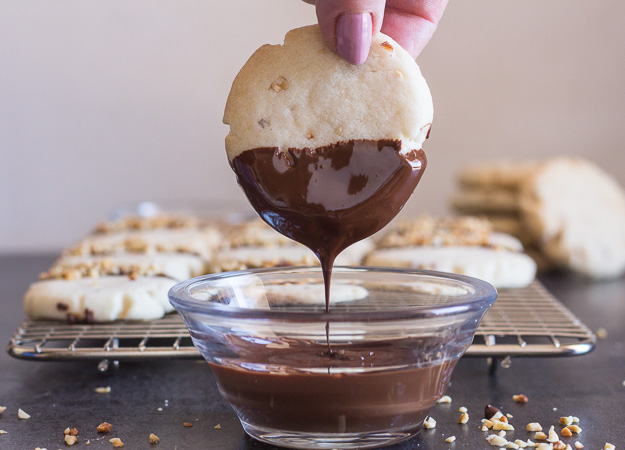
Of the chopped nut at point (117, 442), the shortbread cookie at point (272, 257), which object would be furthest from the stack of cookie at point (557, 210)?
the chopped nut at point (117, 442)

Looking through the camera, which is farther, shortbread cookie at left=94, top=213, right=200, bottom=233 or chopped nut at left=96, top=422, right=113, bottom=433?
shortbread cookie at left=94, top=213, right=200, bottom=233

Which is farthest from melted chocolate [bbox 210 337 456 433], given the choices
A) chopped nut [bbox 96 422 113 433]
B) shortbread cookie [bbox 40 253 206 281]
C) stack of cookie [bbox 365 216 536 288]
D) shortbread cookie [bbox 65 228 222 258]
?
shortbread cookie [bbox 65 228 222 258]

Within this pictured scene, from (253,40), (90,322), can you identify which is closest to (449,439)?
(90,322)

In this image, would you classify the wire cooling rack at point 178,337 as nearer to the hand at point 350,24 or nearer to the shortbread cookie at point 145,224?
the hand at point 350,24

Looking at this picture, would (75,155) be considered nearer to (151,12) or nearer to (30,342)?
(151,12)

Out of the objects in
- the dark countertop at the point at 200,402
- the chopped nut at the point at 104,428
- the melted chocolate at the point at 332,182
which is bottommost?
the dark countertop at the point at 200,402

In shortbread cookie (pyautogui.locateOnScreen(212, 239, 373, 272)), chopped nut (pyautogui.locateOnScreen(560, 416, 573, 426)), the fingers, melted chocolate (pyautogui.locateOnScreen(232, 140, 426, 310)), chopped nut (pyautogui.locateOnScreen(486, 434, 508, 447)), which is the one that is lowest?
chopped nut (pyautogui.locateOnScreen(560, 416, 573, 426))

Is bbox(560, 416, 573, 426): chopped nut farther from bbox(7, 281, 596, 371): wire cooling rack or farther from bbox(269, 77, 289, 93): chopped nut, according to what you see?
bbox(269, 77, 289, 93): chopped nut
